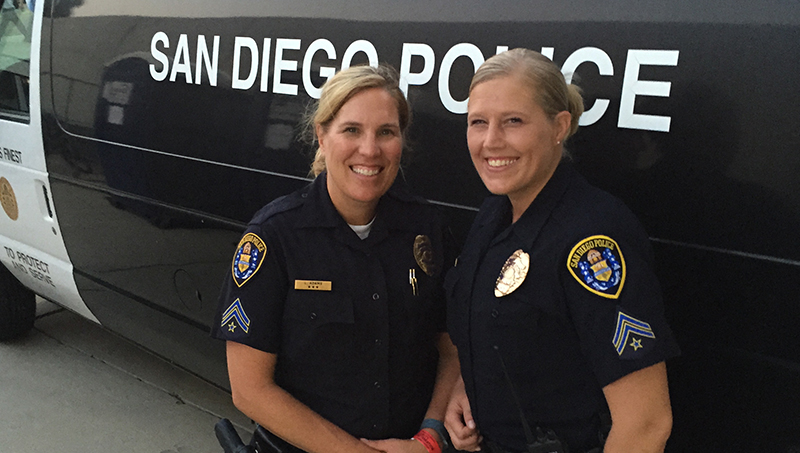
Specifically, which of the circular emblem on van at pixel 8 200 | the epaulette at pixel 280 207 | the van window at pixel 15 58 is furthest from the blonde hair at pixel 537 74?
the circular emblem on van at pixel 8 200

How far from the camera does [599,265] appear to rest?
114cm

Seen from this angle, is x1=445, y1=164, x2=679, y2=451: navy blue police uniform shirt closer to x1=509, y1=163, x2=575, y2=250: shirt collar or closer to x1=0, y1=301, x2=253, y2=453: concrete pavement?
x1=509, y1=163, x2=575, y2=250: shirt collar

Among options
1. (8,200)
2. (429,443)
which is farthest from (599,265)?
(8,200)

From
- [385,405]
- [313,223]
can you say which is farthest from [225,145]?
[385,405]

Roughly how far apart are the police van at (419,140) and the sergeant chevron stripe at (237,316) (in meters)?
0.56

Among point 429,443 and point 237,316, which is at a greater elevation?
point 237,316

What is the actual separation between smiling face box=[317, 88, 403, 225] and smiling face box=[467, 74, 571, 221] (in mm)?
208

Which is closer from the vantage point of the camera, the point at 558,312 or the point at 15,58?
the point at 558,312

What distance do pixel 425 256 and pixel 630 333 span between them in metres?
0.57

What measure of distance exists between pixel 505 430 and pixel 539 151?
0.54 metres

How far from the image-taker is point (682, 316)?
4.58 feet

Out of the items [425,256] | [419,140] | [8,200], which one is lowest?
[8,200]

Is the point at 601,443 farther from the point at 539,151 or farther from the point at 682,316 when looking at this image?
the point at 539,151

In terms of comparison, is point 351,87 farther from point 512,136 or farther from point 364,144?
point 512,136
